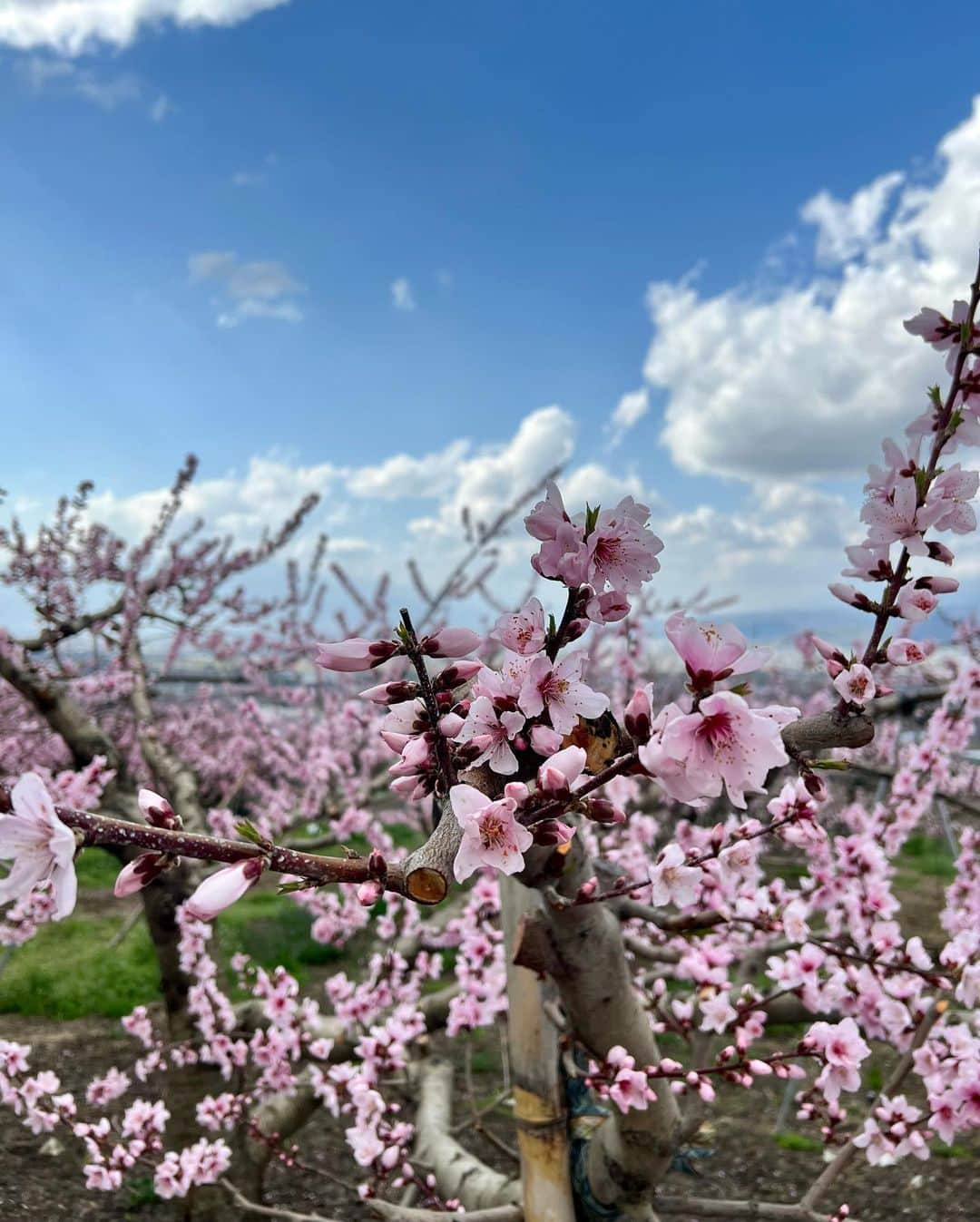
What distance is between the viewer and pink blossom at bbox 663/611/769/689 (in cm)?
104

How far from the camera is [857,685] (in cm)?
124

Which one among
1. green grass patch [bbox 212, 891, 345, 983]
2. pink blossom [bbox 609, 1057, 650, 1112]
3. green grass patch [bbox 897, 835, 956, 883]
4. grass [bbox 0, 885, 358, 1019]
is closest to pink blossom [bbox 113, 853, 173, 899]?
pink blossom [bbox 609, 1057, 650, 1112]

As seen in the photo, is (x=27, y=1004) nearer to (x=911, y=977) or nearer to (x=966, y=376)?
(x=911, y=977)

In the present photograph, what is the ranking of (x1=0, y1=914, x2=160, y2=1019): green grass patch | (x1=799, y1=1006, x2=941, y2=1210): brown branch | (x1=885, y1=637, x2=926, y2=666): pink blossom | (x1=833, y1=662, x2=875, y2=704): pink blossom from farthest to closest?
(x1=0, y1=914, x2=160, y2=1019): green grass patch
(x1=799, y1=1006, x2=941, y2=1210): brown branch
(x1=885, y1=637, x2=926, y2=666): pink blossom
(x1=833, y1=662, x2=875, y2=704): pink blossom

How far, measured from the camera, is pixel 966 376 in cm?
153

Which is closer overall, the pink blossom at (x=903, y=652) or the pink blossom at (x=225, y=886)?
the pink blossom at (x=225, y=886)

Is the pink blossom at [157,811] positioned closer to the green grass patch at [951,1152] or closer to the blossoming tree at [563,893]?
the blossoming tree at [563,893]

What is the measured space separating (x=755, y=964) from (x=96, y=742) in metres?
4.05

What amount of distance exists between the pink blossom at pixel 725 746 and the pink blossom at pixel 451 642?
0.30 meters

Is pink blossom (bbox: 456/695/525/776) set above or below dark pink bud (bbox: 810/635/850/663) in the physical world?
below

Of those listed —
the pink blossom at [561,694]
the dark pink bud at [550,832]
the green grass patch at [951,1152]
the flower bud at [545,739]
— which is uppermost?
the pink blossom at [561,694]

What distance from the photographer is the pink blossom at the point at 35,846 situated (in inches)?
35.9

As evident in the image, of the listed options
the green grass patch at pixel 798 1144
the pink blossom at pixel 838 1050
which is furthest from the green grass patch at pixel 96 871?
the pink blossom at pixel 838 1050

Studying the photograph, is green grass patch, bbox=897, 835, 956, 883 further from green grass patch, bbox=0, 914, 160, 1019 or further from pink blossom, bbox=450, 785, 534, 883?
pink blossom, bbox=450, 785, 534, 883
